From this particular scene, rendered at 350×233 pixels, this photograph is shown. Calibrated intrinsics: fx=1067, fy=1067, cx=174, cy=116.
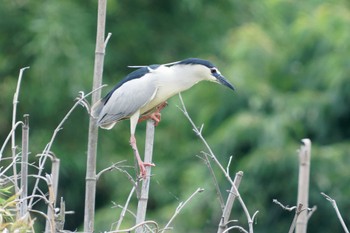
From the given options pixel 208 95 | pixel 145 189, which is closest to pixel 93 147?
pixel 145 189

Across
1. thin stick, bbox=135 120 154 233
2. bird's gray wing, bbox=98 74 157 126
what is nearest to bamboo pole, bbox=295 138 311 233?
thin stick, bbox=135 120 154 233

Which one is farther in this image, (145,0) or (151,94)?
(145,0)

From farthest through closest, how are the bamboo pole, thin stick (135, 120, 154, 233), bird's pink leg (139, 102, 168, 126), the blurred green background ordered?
the blurred green background
bird's pink leg (139, 102, 168, 126)
thin stick (135, 120, 154, 233)
the bamboo pole

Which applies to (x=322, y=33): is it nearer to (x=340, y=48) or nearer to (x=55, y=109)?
(x=340, y=48)

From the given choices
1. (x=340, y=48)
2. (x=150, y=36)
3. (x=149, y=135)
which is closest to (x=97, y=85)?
(x=149, y=135)

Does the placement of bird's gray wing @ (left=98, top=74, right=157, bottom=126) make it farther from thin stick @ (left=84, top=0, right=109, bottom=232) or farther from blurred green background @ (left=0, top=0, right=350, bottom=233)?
blurred green background @ (left=0, top=0, right=350, bottom=233)

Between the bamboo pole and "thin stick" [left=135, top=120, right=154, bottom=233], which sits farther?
"thin stick" [left=135, top=120, right=154, bottom=233]

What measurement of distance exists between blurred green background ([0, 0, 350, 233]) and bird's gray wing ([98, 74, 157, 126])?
4121 millimetres

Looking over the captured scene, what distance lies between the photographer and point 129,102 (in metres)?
3.81

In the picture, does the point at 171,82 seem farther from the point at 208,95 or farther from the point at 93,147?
the point at 208,95

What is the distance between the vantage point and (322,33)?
8711mm

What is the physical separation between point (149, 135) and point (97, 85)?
218mm

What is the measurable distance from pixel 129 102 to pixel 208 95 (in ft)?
16.3

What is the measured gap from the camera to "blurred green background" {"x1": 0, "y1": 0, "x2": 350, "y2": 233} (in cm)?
816
